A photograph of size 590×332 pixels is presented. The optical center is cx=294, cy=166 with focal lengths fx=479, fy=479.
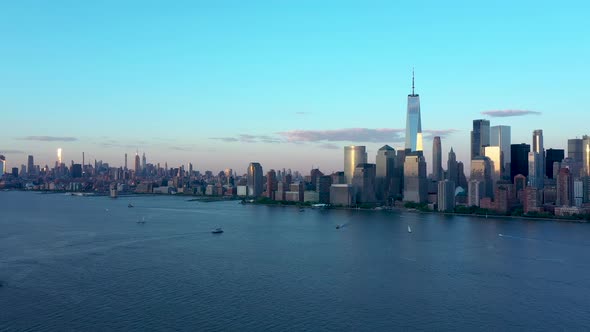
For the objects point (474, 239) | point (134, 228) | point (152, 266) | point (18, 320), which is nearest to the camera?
point (18, 320)

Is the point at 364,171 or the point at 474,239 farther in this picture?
the point at 364,171

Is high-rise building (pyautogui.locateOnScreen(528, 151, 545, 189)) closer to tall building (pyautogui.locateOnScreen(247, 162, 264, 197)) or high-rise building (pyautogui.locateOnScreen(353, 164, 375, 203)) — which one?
high-rise building (pyautogui.locateOnScreen(353, 164, 375, 203))

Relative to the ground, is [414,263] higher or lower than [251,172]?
lower

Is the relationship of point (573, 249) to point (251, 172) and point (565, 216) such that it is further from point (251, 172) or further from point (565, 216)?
point (251, 172)

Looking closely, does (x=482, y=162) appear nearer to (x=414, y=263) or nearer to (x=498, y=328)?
(x=414, y=263)

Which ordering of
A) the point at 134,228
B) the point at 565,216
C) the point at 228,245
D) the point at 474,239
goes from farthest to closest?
the point at 565,216
the point at 134,228
the point at 474,239
the point at 228,245

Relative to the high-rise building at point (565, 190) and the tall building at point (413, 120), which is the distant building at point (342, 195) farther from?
the tall building at point (413, 120)

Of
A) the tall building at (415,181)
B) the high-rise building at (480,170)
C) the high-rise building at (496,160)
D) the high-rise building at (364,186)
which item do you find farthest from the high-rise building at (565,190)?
the high-rise building at (496,160)

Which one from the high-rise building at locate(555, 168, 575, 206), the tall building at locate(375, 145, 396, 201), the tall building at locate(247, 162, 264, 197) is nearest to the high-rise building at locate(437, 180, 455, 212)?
the high-rise building at locate(555, 168, 575, 206)

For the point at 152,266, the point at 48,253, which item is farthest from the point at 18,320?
the point at 48,253
